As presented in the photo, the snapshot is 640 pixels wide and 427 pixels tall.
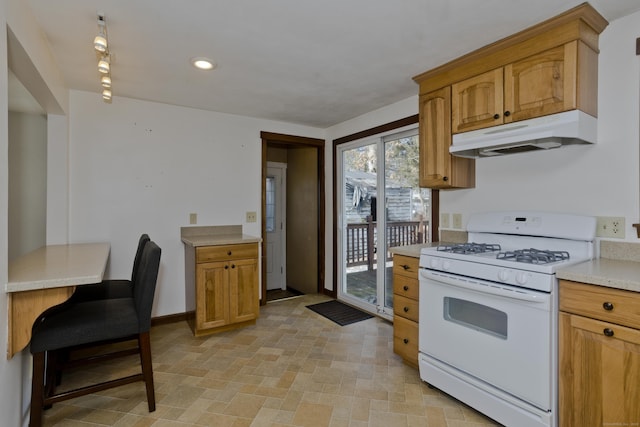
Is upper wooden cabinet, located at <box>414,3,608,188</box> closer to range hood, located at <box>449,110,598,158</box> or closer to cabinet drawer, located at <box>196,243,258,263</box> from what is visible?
range hood, located at <box>449,110,598,158</box>

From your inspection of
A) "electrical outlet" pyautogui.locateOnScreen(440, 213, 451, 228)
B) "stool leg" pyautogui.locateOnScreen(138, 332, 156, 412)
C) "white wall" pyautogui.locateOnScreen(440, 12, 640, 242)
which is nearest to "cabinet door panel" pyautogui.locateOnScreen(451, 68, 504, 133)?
"white wall" pyautogui.locateOnScreen(440, 12, 640, 242)

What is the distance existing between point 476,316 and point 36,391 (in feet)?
8.00

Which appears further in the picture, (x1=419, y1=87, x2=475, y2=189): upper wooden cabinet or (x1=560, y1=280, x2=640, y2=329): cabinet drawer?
(x1=419, y1=87, x2=475, y2=189): upper wooden cabinet

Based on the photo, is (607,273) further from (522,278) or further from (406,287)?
(406,287)

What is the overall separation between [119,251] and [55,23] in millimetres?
2000

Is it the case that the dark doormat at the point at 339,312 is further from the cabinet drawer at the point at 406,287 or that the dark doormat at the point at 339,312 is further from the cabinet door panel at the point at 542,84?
the cabinet door panel at the point at 542,84

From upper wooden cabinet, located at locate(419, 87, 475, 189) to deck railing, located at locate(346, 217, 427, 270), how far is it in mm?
750

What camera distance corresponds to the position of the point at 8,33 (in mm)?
1534

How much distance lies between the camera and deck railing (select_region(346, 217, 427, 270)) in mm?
3379

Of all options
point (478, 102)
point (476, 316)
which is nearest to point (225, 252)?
point (476, 316)

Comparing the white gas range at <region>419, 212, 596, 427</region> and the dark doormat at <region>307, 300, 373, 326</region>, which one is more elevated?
the white gas range at <region>419, 212, 596, 427</region>

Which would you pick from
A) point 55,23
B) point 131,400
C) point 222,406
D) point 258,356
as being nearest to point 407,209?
point 258,356

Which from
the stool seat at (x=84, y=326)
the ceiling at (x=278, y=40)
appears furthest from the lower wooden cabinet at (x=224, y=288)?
the ceiling at (x=278, y=40)

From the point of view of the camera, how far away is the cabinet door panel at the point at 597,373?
1.39 meters
